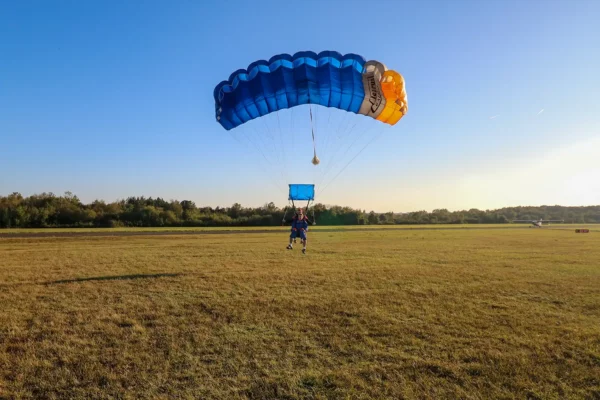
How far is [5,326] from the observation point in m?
7.07

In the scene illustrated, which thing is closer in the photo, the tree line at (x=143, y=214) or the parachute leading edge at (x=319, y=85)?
the parachute leading edge at (x=319, y=85)

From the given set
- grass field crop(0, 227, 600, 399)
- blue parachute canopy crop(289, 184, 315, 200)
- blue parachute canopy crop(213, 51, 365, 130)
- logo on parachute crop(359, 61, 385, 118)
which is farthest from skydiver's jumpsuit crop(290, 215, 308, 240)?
logo on parachute crop(359, 61, 385, 118)

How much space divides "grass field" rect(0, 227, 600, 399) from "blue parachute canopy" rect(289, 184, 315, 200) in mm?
3281

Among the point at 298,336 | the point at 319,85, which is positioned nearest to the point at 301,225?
the point at 319,85

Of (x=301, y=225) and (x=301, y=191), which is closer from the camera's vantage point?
(x=301, y=191)

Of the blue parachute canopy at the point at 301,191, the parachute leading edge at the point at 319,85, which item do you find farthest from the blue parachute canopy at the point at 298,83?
the blue parachute canopy at the point at 301,191

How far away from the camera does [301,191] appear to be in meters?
14.9

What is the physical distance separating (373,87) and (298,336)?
8595 mm

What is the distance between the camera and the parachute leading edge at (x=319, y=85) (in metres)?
12.1

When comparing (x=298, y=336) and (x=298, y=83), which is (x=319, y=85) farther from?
(x=298, y=336)

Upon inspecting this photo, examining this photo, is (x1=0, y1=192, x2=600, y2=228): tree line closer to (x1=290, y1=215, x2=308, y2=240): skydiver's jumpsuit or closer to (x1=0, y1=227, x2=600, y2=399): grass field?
(x1=290, y1=215, x2=308, y2=240): skydiver's jumpsuit

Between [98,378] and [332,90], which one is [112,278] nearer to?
[98,378]

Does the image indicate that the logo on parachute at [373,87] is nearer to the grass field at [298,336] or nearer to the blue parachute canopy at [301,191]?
the blue parachute canopy at [301,191]

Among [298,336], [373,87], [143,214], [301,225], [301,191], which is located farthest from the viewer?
[143,214]
